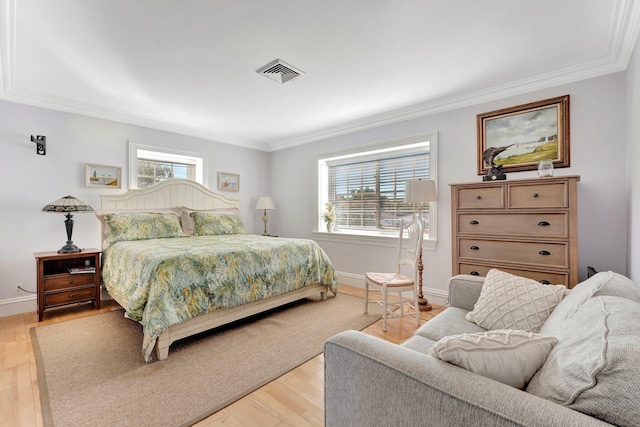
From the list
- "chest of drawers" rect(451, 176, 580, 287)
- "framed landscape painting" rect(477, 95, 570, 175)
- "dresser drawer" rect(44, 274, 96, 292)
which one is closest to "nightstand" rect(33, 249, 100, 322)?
"dresser drawer" rect(44, 274, 96, 292)

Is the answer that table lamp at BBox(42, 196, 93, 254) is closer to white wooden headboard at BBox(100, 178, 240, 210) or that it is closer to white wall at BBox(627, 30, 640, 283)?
white wooden headboard at BBox(100, 178, 240, 210)

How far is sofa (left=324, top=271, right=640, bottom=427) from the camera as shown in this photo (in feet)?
2.02

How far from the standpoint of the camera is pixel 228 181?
16.5 ft

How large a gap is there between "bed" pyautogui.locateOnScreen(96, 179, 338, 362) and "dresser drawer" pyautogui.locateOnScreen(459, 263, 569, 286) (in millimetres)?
1567

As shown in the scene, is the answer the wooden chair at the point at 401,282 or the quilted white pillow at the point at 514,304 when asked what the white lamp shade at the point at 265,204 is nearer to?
the wooden chair at the point at 401,282

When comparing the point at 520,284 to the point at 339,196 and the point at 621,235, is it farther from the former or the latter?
the point at 339,196

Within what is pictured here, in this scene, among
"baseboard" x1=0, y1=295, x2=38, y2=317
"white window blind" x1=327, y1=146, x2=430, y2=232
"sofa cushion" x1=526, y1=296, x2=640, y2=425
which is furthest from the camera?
"white window blind" x1=327, y1=146, x2=430, y2=232

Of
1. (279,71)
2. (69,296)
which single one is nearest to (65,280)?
(69,296)

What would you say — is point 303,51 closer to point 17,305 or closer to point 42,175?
point 42,175

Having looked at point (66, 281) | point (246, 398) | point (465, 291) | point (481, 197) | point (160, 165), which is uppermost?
point (160, 165)

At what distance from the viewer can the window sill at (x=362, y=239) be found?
140 inches

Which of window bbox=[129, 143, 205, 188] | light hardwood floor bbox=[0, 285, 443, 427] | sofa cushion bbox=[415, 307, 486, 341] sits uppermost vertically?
window bbox=[129, 143, 205, 188]

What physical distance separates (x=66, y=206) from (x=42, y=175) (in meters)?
0.61

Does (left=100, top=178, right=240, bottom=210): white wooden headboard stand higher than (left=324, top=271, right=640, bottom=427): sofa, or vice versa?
(left=100, top=178, right=240, bottom=210): white wooden headboard
